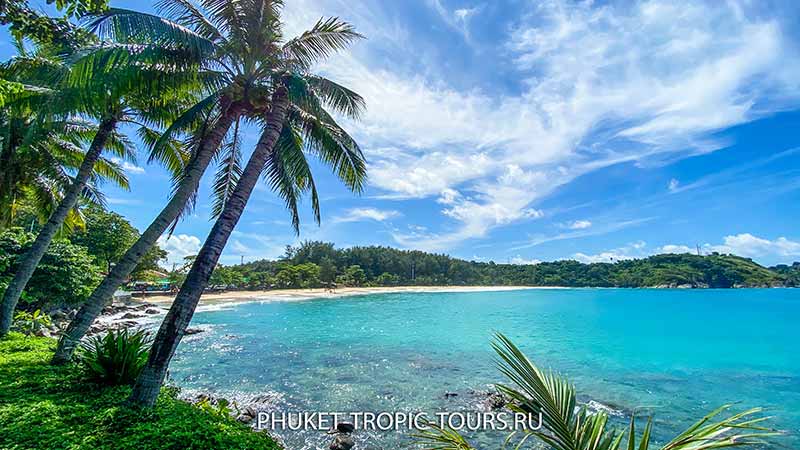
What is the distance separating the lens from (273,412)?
29.2 ft

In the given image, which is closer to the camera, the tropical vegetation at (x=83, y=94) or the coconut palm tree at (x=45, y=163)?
the tropical vegetation at (x=83, y=94)

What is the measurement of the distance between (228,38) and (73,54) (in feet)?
8.60

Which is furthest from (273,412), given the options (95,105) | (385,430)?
(95,105)

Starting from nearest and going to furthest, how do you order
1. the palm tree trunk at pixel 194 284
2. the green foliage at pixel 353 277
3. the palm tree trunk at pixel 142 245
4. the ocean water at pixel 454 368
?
the palm tree trunk at pixel 194 284
the palm tree trunk at pixel 142 245
the ocean water at pixel 454 368
the green foliage at pixel 353 277

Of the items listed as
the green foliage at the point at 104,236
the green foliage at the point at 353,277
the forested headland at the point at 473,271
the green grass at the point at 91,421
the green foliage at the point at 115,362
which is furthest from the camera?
the green foliage at the point at 353,277

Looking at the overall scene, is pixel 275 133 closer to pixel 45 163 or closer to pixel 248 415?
pixel 248 415

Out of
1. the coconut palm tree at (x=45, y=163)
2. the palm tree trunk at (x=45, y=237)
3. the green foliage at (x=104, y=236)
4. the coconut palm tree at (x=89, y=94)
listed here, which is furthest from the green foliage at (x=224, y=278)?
the coconut palm tree at (x=89, y=94)

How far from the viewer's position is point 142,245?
22.4 ft

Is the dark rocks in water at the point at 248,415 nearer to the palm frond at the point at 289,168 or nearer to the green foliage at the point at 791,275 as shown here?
the palm frond at the point at 289,168

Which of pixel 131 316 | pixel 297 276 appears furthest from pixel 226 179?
pixel 297 276

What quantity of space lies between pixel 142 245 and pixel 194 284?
2480 millimetres

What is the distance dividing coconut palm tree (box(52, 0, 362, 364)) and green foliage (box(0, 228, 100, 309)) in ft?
33.0

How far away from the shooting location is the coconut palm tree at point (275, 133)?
5.12 metres

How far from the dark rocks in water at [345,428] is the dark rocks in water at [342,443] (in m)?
0.27
